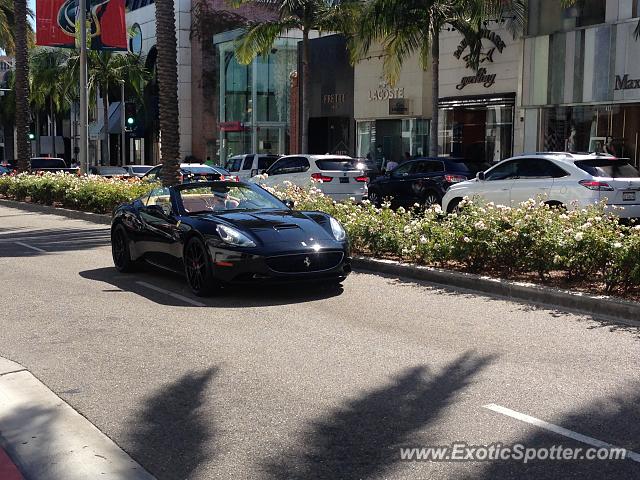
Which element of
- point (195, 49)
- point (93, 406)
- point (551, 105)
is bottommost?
point (93, 406)

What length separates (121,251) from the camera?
469 inches

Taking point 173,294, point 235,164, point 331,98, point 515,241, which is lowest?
point 173,294

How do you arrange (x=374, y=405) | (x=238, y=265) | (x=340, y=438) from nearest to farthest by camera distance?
(x=340, y=438)
(x=374, y=405)
(x=238, y=265)

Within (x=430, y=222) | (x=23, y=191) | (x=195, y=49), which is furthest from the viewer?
(x=195, y=49)

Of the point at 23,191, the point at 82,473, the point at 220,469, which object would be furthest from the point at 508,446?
the point at 23,191

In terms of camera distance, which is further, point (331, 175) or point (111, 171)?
point (111, 171)

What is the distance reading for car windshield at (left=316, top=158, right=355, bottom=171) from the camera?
22717mm

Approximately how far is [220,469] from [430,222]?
7.72 metres

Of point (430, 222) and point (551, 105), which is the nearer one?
point (430, 222)

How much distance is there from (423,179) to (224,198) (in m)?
10.5

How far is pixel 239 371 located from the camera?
6523 mm

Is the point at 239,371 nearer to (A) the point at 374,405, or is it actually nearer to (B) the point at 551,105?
(A) the point at 374,405

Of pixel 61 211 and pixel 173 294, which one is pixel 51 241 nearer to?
pixel 173 294

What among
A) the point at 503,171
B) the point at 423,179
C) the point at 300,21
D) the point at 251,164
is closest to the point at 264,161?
the point at 251,164
